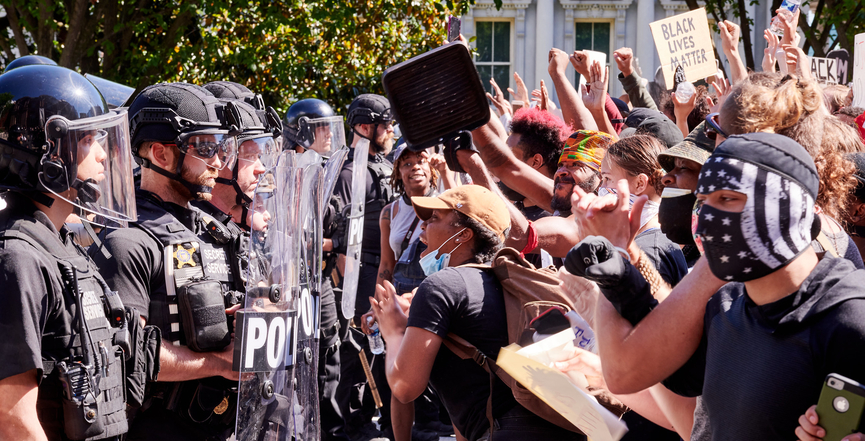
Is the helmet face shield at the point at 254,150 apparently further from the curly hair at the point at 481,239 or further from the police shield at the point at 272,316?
the curly hair at the point at 481,239

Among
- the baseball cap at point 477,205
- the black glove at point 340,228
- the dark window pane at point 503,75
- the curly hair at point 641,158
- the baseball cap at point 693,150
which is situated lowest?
the black glove at point 340,228

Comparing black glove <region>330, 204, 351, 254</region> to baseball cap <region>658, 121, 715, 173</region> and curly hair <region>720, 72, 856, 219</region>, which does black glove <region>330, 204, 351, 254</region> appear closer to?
baseball cap <region>658, 121, 715, 173</region>

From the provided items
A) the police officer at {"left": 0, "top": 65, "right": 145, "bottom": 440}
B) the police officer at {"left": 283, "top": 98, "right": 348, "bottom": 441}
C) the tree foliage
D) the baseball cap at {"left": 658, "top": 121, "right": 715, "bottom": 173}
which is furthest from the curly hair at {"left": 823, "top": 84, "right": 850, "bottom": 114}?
the tree foliage

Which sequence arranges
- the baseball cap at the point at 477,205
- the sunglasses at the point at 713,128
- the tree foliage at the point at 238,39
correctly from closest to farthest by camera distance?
the sunglasses at the point at 713,128
the baseball cap at the point at 477,205
the tree foliage at the point at 238,39

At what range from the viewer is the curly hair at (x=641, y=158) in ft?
11.0

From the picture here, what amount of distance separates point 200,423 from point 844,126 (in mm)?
2563

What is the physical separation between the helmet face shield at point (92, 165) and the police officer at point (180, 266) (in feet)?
0.89

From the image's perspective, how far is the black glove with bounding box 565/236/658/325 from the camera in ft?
6.84

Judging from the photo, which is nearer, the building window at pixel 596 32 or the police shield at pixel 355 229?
the police shield at pixel 355 229

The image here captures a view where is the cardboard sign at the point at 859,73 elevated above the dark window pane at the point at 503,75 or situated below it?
above

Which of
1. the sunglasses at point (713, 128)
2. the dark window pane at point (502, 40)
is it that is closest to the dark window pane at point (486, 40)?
the dark window pane at point (502, 40)

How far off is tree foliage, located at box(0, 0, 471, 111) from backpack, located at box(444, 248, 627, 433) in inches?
314

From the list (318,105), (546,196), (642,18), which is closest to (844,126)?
(546,196)

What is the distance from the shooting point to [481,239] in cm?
365
